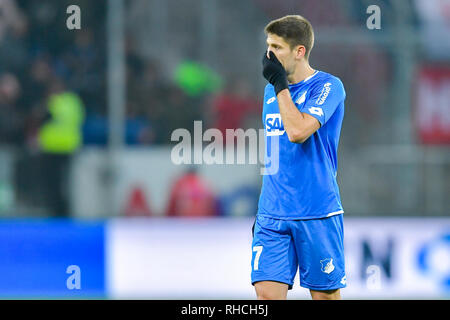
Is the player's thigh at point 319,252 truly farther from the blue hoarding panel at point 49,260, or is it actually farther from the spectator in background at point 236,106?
the spectator in background at point 236,106

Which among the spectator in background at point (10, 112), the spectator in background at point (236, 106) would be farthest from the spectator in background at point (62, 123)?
the spectator in background at point (236, 106)

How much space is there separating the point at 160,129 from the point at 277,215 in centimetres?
555

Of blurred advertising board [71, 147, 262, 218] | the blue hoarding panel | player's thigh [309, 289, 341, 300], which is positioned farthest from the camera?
blurred advertising board [71, 147, 262, 218]

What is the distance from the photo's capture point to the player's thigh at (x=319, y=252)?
16.4 ft

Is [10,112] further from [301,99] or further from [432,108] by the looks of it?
[301,99]

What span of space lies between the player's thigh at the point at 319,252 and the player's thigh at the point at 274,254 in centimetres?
6

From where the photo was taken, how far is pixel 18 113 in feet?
34.6

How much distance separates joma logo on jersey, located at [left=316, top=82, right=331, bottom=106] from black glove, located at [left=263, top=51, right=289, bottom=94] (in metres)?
0.21

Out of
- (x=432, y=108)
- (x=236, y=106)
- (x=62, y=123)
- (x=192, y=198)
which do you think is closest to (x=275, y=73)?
(x=192, y=198)

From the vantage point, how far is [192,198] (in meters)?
10.3

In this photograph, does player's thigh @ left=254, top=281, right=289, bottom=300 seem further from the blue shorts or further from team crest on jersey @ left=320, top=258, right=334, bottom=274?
team crest on jersey @ left=320, top=258, right=334, bottom=274

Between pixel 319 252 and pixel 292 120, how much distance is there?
0.75m

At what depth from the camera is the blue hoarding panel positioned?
9.42m

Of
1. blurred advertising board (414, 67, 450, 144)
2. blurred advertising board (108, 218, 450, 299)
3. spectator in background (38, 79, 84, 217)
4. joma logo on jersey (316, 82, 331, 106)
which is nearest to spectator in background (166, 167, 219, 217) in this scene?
blurred advertising board (108, 218, 450, 299)
